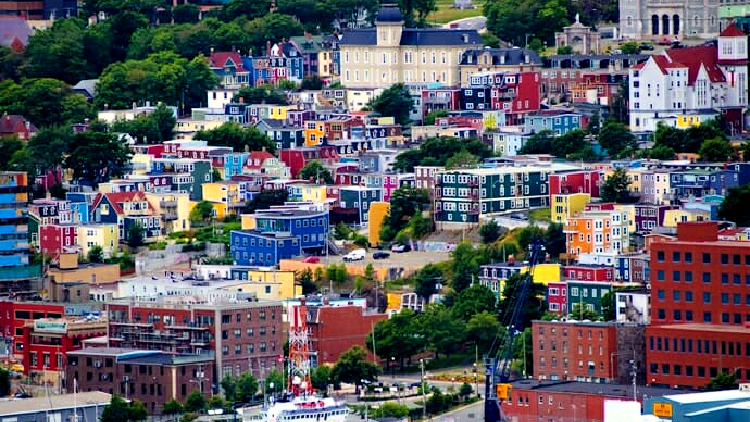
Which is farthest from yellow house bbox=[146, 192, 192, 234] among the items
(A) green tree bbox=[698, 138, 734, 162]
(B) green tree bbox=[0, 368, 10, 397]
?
(B) green tree bbox=[0, 368, 10, 397]

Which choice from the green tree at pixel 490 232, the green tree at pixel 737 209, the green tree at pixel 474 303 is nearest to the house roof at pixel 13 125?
the green tree at pixel 490 232

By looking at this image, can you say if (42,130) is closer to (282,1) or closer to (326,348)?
(282,1)

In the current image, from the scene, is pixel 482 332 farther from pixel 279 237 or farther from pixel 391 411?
pixel 279 237

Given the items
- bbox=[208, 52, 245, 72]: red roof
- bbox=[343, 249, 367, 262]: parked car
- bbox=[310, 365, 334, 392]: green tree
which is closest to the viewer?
bbox=[310, 365, 334, 392]: green tree

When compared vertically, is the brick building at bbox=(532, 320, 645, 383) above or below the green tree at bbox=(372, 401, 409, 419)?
above

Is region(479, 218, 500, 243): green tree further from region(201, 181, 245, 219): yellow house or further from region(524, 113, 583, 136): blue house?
region(524, 113, 583, 136): blue house

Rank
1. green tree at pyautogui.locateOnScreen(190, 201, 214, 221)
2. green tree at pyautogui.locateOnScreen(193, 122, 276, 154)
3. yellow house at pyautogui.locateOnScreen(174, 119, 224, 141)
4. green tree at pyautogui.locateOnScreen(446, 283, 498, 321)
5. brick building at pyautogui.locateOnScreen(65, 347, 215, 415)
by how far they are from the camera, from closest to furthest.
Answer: brick building at pyautogui.locateOnScreen(65, 347, 215, 415) → green tree at pyautogui.locateOnScreen(446, 283, 498, 321) → green tree at pyautogui.locateOnScreen(190, 201, 214, 221) → green tree at pyautogui.locateOnScreen(193, 122, 276, 154) → yellow house at pyautogui.locateOnScreen(174, 119, 224, 141)

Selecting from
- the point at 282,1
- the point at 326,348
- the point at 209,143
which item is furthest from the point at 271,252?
the point at 282,1
